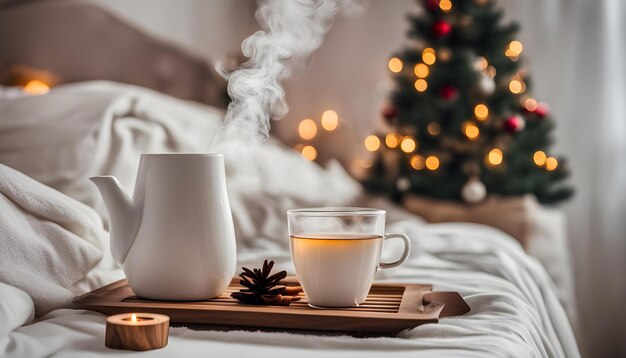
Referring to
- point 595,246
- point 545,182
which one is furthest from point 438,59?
point 595,246

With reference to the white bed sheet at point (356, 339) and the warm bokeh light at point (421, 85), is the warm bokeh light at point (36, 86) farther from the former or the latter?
the white bed sheet at point (356, 339)

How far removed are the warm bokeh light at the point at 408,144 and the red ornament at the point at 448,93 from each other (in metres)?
0.21

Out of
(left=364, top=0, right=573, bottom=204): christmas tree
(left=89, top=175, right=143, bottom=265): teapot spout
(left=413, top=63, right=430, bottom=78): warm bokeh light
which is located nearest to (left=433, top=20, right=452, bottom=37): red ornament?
(left=364, top=0, right=573, bottom=204): christmas tree

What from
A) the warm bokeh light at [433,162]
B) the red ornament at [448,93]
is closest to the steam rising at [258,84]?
the red ornament at [448,93]

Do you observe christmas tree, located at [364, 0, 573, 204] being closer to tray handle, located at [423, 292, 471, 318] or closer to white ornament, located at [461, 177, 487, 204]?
white ornament, located at [461, 177, 487, 204]

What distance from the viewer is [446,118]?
8.95 ft

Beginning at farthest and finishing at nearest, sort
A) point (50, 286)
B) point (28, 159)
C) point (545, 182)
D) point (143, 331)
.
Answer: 1. point (545, 182)
2. point (28, 159)
3. point (50, 286)
4. point (143, 331)

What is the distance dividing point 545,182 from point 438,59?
0.61 metres

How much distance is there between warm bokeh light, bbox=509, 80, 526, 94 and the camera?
268 centimetres

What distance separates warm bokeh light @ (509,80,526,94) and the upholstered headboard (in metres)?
1.40

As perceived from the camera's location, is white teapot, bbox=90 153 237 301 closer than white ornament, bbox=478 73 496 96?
Yes

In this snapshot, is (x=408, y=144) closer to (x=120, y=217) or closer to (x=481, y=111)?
(x=481, y=111)

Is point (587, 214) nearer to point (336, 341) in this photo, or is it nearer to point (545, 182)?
point (545, 182)

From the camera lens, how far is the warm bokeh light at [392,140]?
9.22 ft
